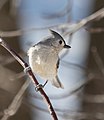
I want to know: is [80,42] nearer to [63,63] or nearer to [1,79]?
[1,79]

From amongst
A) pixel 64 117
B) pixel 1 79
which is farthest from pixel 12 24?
pixel 64 117

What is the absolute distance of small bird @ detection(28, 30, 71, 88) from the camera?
198 cm

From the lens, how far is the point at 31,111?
3.42 m

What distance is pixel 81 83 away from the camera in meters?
2.72

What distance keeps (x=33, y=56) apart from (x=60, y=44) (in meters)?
0.17

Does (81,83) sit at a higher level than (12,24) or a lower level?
lower

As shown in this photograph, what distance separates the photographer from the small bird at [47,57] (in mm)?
1976

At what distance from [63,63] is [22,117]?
31.0 inches

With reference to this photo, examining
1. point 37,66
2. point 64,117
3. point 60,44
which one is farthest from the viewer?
point 64,117

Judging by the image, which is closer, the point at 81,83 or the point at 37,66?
the point at 37,66

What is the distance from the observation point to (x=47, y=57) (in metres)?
2.02

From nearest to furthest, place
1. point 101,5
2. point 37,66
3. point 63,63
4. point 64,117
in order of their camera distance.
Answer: point 37,66 → point 64,117 → point 63,63 → point 101,5

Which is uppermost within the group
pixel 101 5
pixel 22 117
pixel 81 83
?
pixel 101 5

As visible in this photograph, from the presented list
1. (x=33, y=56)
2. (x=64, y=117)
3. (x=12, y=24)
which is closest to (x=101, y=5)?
(x=12, y=24)
